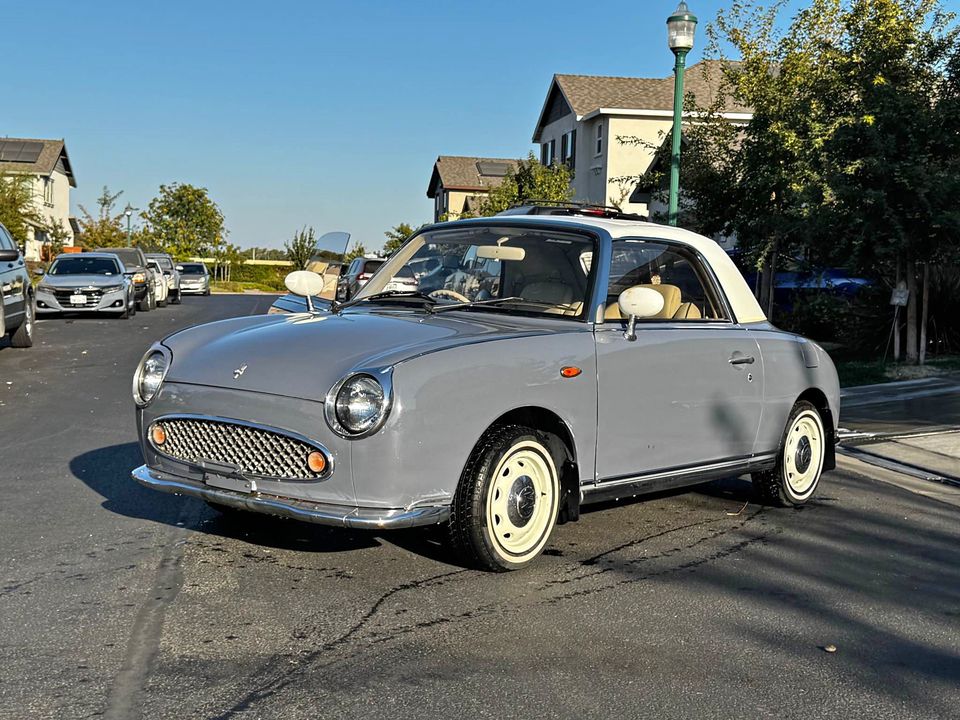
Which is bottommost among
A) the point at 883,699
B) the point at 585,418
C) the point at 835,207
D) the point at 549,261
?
the point at 883,699

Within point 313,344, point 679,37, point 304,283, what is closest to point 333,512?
point 313,344

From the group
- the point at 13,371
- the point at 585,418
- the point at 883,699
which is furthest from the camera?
the point at 13,371

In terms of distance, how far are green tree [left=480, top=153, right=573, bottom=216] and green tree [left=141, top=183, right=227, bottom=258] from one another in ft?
113

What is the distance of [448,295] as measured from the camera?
20.0ft

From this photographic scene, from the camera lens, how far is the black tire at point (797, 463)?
271 inches

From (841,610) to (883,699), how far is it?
1.04 metres

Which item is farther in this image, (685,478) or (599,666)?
(685,478)

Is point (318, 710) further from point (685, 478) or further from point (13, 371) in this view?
point (13, 371)

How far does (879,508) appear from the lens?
7.11 m

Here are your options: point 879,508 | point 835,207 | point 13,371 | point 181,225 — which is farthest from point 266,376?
point 181,225

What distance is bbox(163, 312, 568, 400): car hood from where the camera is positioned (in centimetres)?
488

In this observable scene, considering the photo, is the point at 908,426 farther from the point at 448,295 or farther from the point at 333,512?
the point at 333,512

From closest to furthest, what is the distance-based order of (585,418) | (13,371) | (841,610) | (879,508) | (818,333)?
(841,610) < (585,418) < (879,508) < (13,371) < (818,333)

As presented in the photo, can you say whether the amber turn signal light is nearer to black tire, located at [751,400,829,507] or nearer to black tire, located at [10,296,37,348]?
black tire, located at [751,400,829,507]
